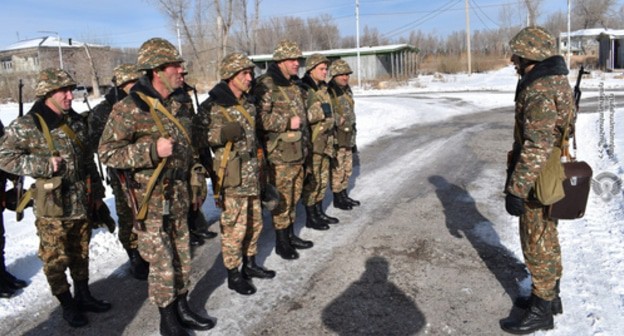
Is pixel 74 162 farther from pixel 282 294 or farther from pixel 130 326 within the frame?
pixel 282 294

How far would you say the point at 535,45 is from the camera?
3.33 meters

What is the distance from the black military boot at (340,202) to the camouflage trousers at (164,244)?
3362mm

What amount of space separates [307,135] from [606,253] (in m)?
3.26

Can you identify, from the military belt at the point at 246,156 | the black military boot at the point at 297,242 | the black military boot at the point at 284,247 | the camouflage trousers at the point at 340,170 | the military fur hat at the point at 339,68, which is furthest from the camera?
the camouflage trousers at the point at 340,170

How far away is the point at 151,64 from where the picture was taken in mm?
3305

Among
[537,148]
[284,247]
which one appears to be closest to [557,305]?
[537,148]

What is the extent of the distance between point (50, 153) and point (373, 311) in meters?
2.89

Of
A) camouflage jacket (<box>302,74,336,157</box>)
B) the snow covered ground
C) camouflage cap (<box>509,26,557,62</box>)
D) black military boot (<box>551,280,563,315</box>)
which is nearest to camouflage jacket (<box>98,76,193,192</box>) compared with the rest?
the snow covered ground

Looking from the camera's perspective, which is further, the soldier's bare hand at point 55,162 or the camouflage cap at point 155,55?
the soldier's bare hand at point 55,162

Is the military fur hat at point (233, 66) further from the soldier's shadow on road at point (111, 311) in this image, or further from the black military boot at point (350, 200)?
the black military boot at point (350, 200)

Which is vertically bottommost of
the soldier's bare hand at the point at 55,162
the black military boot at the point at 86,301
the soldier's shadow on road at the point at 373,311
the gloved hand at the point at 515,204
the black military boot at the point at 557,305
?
the soldier's shadow on road at the point at 373,311

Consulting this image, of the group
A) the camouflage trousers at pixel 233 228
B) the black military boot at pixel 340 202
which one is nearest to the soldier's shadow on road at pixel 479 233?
the black military boot at pixel 340 202

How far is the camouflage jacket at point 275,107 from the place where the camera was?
15.5 ft

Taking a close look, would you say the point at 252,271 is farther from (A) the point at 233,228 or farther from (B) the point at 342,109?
(B) the point at 342,109
